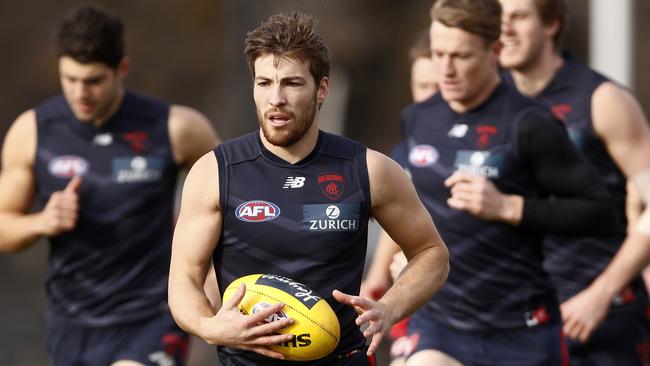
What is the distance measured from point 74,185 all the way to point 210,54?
56.9 ft

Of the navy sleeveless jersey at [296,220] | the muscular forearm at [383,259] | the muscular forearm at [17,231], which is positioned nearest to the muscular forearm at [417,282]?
the navy sleeveless jersey at [296,220]

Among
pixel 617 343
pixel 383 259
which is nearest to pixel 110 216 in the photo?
pixel 383 259

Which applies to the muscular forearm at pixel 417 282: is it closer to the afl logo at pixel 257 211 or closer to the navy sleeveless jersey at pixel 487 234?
the afl logo at pixel 257 211

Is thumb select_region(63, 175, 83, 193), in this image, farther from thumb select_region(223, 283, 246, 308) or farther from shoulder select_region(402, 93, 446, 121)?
thumb select_region(223, 283, 246, 308)

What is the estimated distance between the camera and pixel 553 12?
9188 millimetres

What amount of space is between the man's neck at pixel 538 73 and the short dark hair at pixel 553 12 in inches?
7.3

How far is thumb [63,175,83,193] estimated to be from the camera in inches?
344

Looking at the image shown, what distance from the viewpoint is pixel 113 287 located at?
8961 mm

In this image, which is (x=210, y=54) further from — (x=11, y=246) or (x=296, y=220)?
(x=296, y=220)

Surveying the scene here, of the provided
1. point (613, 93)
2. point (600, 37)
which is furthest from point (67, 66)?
point (600, 37)

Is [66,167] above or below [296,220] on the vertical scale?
below

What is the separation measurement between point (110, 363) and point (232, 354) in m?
2.19

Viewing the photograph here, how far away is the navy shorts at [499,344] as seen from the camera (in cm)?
805

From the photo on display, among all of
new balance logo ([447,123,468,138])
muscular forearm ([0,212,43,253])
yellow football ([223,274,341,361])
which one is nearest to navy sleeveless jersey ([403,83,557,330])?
new balance logo ([447,123,468,138])
